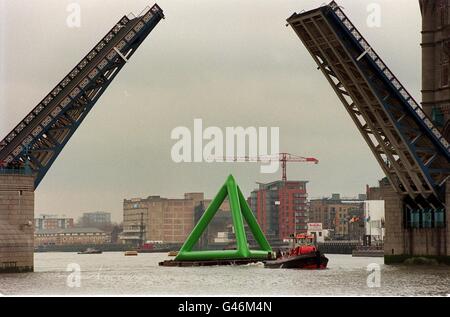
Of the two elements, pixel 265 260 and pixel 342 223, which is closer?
pixel 265 260

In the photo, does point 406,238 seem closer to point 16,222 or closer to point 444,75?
point 444,75

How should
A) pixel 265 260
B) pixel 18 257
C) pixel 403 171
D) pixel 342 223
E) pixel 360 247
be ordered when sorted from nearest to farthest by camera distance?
pixel 18 257 → pixel 403 171 → pixel 265 260 → pixel 360 247 → pixel 342 223

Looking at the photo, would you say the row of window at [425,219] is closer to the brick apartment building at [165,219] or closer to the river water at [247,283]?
the river water at [247,283]

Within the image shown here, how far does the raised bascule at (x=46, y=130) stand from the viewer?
48875 mm

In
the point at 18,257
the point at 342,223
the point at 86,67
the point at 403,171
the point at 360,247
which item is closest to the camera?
the point at 18,257

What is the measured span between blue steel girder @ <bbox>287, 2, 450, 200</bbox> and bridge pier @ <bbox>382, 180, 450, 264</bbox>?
0.98 metres

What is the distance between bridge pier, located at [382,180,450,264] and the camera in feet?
185

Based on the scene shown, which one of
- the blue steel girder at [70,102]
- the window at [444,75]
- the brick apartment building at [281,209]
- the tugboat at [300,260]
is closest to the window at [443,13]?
the window at [444,75]

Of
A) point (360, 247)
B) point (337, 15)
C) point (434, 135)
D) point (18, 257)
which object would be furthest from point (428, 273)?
point (360, 247)

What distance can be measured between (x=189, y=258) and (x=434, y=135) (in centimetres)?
1736

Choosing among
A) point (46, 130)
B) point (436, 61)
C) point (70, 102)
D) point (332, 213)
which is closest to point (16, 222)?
point (46, 130)

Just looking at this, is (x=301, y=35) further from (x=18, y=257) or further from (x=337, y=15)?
(x=18, y=257)

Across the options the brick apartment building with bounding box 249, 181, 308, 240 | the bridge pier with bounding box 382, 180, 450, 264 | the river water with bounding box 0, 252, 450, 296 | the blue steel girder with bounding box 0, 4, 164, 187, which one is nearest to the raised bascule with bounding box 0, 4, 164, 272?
the blue steel girder with bounding box 0, 4, 164, 187

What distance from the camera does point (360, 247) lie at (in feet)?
389
